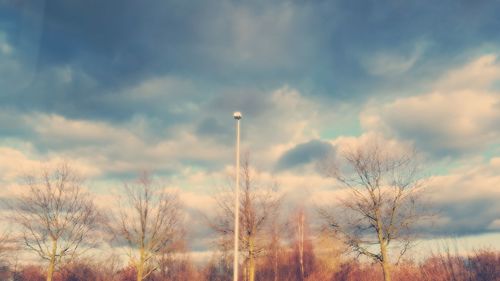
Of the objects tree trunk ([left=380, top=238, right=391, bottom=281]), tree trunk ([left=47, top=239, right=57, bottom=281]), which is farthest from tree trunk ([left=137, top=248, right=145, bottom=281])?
tree trunk ([left=380, top=238, right=391, bottom=281])

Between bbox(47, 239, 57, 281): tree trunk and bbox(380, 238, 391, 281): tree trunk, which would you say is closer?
bbox(380, 238, 391, 281): tree trunk

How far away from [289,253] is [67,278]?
2915 cm

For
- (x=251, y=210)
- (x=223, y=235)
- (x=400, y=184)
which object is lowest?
(x=223, y=235)

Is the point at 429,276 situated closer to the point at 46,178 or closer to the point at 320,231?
the point at 320,231

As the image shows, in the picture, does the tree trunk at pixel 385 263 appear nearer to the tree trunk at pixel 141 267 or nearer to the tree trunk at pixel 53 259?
the tree trunk at pixel 141 267

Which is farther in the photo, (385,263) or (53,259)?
(53,259)

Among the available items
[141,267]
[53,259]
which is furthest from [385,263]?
[53,259]

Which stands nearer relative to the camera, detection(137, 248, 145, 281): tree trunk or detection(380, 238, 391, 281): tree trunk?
detection(380, 238, 391, 281): tree trunk

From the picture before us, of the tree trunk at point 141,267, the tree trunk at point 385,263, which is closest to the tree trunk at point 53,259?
the tree trunk at point 141,267

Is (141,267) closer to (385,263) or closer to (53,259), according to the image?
(53,259)

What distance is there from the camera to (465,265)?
2058 cm

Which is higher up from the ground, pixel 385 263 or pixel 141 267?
pixel 385 263

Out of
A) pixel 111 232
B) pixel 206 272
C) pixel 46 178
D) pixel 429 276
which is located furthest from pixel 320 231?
pixel 206 272

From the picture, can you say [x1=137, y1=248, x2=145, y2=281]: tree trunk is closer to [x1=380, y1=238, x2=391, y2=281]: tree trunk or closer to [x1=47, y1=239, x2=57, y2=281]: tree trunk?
[x1=47, y1=239, x2=57, y2=281]: tree trunk
